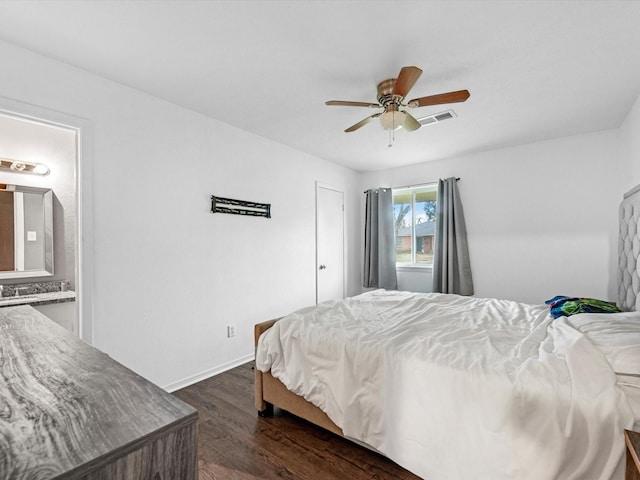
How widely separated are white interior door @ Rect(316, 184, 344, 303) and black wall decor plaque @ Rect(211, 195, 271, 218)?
3.41 feet

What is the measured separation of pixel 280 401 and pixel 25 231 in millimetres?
3143

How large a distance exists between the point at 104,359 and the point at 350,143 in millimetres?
3388

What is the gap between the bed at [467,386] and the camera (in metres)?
1.23

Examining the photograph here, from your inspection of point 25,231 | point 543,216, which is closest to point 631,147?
point 543,216

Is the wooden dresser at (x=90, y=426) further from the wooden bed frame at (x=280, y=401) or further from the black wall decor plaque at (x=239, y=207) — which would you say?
the black wall decor plaque at (x=239, y=207)

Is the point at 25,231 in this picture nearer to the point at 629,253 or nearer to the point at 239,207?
the point at 239,207

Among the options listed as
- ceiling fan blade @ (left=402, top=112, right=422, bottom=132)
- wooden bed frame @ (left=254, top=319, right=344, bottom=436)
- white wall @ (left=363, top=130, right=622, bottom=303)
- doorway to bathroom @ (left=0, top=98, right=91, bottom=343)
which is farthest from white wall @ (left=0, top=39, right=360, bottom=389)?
white wall @ (left=363, top=130, right=622, bottom=303)

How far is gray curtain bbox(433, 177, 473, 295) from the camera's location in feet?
13.4

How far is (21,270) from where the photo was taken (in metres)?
3.03

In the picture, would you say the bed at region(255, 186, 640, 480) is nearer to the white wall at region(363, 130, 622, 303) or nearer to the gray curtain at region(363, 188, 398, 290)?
the white wall at region(363, 130, 622, 303)

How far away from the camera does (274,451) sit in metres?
1.83

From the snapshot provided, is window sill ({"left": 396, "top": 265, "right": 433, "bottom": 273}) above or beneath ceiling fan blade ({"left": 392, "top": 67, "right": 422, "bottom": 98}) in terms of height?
beneath

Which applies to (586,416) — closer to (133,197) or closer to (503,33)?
(503,33)

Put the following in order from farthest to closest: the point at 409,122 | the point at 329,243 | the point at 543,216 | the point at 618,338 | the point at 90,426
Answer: the point at 329,243 < the point at 543,216 < the point at 409,122 < the point at 618,338 < the point at 90,426
